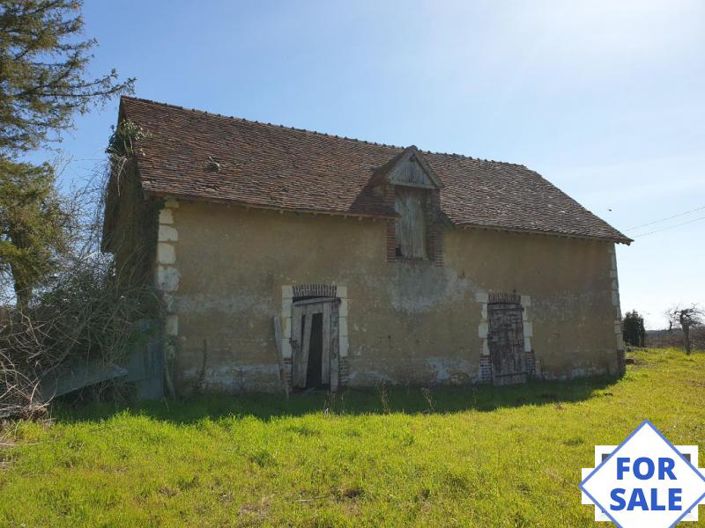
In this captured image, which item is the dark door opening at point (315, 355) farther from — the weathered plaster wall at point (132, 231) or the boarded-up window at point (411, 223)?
the weathered plaster wall at point (132, 231)

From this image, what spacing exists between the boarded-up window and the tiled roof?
622 mm

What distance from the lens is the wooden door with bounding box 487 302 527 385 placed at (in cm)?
1344

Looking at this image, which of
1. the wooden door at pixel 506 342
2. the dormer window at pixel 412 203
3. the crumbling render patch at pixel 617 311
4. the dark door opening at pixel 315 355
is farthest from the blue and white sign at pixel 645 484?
the crumbling render patch at pixel 617 311

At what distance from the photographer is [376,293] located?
12.0 m

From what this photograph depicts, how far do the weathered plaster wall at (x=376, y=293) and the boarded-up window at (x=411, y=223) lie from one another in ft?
1.67

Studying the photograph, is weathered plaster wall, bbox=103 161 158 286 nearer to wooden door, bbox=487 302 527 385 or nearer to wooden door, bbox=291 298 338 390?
wooden door, bbox=291 298 338 390

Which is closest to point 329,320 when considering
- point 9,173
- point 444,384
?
point 444,384

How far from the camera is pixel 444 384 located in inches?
495

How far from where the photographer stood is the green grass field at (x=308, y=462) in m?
5.05

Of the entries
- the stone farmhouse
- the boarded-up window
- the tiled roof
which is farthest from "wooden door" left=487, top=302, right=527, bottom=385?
the boarded-up window

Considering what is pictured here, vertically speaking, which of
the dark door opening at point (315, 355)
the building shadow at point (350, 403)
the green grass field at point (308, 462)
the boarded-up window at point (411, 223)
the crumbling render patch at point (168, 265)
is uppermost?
the boarded-up window at point (411, 223)

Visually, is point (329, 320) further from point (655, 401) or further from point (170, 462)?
point (655, 401)

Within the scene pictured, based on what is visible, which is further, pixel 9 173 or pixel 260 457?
pixel 9 173

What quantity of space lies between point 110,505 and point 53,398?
11.8 ft
